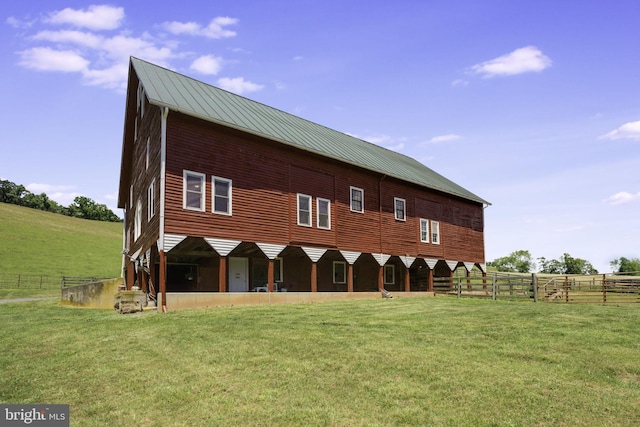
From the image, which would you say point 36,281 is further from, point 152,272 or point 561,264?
point 561,264

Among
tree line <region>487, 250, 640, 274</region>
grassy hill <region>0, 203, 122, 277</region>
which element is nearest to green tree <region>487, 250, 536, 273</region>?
tree line <region>487, 250, 640, 274</region>

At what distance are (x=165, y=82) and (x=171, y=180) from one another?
5.95m

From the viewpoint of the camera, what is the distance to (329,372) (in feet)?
29.6

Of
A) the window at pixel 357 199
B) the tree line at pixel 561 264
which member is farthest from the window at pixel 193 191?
the tree line at pixel 561 264

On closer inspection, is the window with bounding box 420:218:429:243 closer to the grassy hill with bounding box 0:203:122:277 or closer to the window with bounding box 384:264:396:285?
the window with bounding box 384:264:396:285

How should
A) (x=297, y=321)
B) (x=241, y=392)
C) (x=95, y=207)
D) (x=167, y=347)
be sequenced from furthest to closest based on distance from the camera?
(x=95, y=207) < (x=297, y=321) < (x=167, y=347) < (x=241, y=392)

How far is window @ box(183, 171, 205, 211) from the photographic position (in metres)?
19.5

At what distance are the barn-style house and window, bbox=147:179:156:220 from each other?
54mm

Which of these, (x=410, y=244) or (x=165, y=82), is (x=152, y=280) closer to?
(x=165, y=82)

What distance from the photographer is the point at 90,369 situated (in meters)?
9.50

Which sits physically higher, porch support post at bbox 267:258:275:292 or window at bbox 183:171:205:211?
window at bbox 183:171:205:211

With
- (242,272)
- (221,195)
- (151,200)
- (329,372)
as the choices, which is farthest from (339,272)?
(329,372)

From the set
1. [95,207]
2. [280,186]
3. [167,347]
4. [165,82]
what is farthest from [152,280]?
[95,207]

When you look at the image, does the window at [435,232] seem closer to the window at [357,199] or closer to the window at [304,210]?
the window at [357,199]
